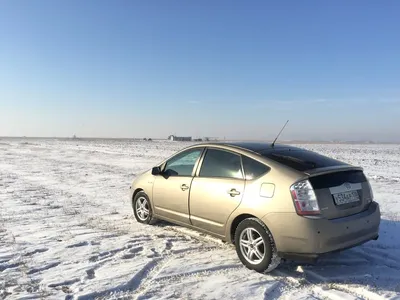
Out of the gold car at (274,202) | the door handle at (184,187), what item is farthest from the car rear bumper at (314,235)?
the door handle at (184,187)

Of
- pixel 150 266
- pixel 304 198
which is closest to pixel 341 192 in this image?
pixel 304 198

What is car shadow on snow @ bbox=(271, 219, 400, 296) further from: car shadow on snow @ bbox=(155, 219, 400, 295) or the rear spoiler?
the rear spoiler

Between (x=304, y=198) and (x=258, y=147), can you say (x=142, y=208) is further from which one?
(x=304, y=198)

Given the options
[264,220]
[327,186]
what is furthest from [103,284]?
[327,186]

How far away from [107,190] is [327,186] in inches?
323

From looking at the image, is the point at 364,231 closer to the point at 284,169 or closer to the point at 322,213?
the point at 322,213

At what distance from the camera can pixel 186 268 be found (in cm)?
493

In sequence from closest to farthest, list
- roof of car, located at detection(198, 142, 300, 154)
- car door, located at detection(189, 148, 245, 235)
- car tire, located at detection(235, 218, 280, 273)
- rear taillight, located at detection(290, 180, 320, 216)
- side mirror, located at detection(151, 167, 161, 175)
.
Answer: rear taillight, located at detection(290, 180, 320, 216)
car tire, located at detection(235, 218, 280, 273)
car door, located at detection(189, 148, 245, 235)
roof of car, located at detection(198, 142, 300, 154)
side mirror, located at detection(151, 167, 161, 175)

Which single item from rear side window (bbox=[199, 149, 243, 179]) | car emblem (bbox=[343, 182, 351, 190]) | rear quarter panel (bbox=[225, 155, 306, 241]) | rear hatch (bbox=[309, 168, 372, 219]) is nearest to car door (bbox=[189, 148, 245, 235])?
rear side window (bbox=[199, 149, 243, 179])

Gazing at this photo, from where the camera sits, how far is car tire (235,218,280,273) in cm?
463

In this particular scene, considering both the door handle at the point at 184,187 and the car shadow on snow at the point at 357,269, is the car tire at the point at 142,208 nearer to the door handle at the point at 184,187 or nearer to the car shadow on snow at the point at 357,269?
the door handle at the point at 184,187

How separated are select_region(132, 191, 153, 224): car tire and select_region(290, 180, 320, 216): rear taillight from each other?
10.9ft

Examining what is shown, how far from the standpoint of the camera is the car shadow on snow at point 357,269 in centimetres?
451

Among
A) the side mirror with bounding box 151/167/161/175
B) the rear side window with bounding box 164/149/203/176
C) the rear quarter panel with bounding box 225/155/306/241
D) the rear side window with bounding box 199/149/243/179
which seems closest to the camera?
the rear quarter panel with bounding box 225/155/306/241
